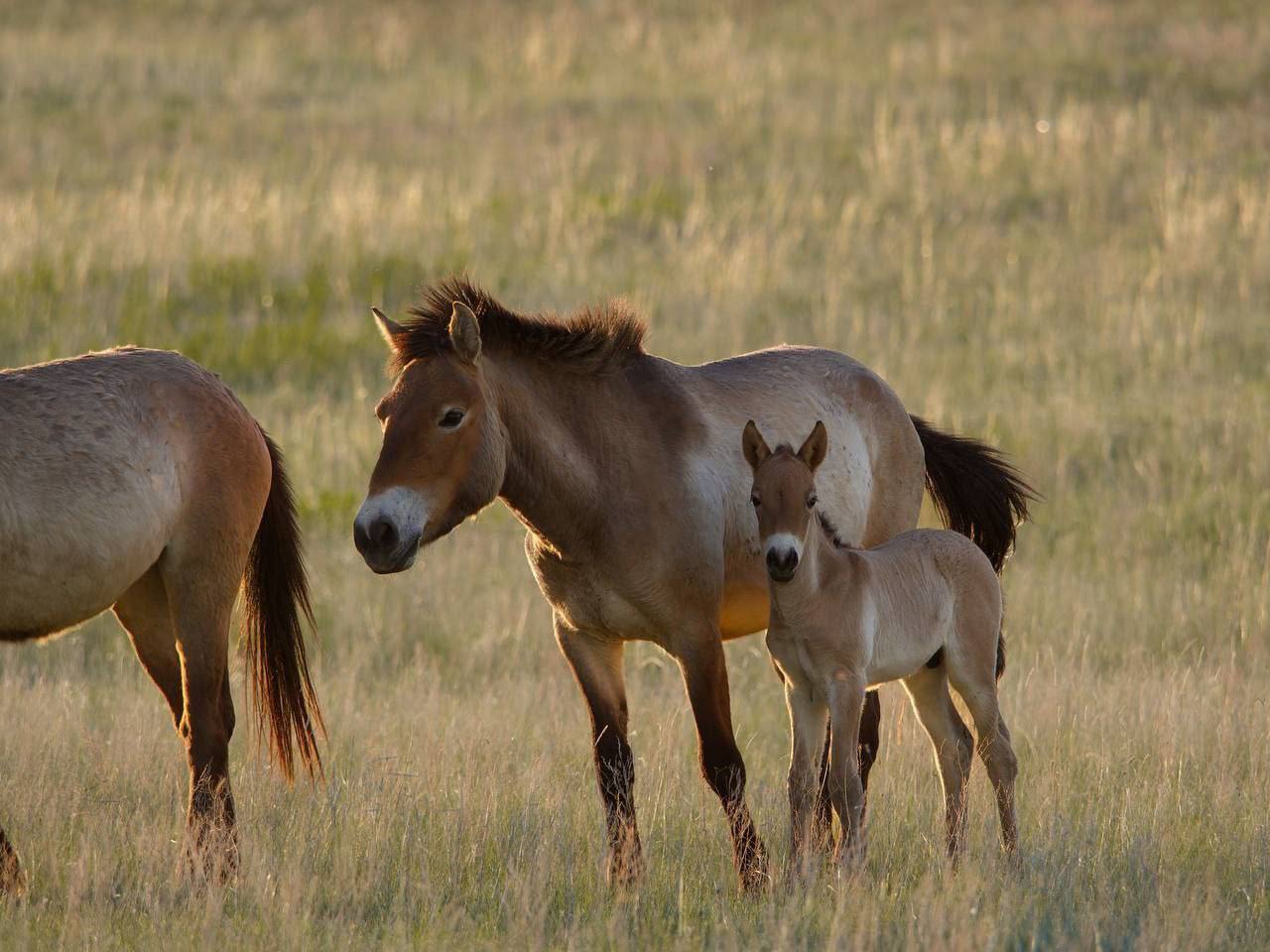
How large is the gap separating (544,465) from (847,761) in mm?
1323

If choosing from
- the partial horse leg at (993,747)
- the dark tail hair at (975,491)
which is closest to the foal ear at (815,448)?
the partial horse leg at (993,747)

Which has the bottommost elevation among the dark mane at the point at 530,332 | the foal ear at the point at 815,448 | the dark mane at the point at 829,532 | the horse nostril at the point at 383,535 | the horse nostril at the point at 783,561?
the dark mane at the point at 829,532

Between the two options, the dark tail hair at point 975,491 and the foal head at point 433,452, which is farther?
the dark tail hair at point 975,491

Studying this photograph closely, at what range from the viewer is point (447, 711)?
777cm

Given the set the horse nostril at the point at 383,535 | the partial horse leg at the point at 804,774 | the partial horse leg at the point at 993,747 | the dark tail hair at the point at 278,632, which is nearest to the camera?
the horse nostril at the point at 383,535

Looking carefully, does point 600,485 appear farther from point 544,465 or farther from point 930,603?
point 930,603

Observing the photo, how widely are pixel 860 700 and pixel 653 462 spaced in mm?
1007

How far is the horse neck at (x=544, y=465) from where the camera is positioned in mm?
5156

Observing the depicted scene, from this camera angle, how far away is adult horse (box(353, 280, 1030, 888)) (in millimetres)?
4852

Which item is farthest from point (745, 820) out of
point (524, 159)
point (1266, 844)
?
point (524, 159)

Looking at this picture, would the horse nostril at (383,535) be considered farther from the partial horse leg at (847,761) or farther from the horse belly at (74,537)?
the partial horse leg at (847,761)

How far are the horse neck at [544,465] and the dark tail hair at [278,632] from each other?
1.18m

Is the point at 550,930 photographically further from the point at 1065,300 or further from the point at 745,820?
the point at 1065,300

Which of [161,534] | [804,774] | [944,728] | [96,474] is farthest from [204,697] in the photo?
[944,728]
